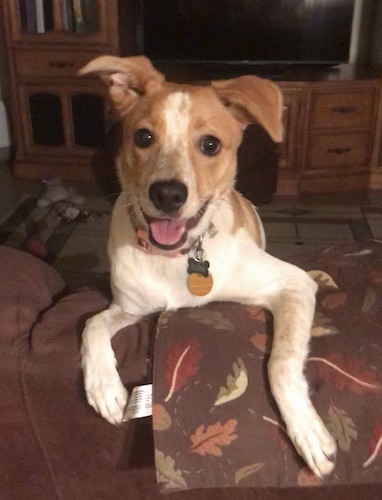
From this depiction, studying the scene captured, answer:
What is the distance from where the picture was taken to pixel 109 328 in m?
1.44

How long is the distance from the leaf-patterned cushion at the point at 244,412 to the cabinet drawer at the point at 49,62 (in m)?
3.30

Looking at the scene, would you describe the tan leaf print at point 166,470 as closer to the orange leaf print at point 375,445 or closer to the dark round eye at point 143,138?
the orange leaf print at point 375,445

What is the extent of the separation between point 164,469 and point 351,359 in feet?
1.43

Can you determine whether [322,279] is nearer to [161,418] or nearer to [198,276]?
[198,276]

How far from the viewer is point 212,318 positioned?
1.34 m

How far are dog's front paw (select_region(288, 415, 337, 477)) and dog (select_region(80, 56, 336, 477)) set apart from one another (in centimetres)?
19

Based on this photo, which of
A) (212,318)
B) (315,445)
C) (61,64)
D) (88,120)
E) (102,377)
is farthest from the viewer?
(88,120)

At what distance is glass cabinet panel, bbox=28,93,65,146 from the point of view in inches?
168

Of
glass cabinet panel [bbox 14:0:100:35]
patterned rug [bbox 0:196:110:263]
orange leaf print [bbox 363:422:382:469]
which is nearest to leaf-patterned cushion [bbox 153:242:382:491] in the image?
orange leaf print [bbox 363:422:382:469]

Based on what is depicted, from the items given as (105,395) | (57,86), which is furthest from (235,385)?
(57,86)

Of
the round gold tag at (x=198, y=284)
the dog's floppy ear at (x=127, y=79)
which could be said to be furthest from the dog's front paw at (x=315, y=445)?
the dog's floppy ear at (x=127, y=79)

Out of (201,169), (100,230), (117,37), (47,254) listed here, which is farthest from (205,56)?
(201,169)

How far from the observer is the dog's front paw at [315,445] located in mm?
1120

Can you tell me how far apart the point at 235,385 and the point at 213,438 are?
11cm
